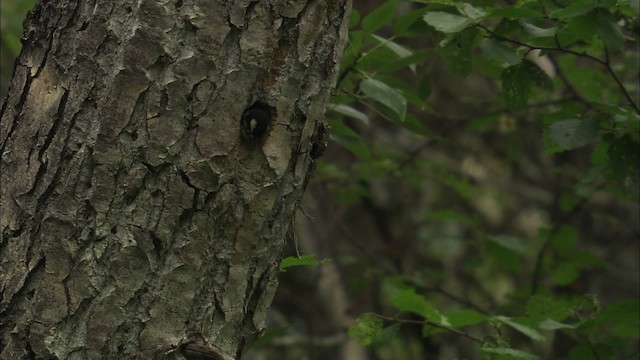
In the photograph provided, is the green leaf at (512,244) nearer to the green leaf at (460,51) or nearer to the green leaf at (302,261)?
the green leaf at (460,51)

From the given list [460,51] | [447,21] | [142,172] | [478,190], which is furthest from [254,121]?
[478,190]

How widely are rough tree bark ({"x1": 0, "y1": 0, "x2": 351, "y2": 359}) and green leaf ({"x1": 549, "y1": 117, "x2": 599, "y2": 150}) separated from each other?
3.38ft

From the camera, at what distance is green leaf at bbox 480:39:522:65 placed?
2246 mm

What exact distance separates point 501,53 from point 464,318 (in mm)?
724

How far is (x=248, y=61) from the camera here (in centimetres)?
157

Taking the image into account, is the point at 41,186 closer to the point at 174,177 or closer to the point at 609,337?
the point at 174,177

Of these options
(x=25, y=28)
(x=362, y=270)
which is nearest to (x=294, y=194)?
(x=25, y=28)

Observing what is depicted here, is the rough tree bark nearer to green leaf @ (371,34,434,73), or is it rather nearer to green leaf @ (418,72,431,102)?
green leaf @ (371,34,434,73)

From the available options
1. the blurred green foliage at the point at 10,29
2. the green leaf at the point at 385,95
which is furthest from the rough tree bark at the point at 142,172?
the blurred green foliage at the point at 10,29

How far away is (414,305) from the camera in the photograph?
2.33 metres

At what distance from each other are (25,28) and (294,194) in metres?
0.62

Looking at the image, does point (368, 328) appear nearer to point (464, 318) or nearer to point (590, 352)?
point (464, 318)

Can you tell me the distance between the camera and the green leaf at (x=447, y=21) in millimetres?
2145

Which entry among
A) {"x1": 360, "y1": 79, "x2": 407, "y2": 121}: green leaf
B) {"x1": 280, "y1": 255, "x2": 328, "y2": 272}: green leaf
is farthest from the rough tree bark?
{"x1": 360, "y1": 79, "x2": 407, "y2": 121}: green leaf
